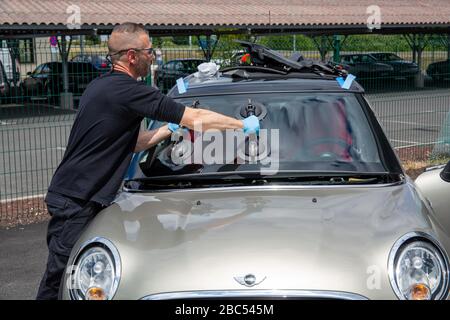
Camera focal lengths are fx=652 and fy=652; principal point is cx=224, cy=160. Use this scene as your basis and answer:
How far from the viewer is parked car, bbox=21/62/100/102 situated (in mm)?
9414

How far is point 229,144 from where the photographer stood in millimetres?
4242

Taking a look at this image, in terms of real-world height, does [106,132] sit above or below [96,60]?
below

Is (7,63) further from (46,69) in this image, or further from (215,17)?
(215,17)

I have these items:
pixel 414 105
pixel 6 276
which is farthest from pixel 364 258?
pixel 414 105

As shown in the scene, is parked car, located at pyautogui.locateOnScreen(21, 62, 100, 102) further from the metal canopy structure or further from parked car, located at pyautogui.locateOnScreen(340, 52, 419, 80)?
the metal canopy structure

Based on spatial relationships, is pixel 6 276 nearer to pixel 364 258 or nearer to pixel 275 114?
pixel 275 114

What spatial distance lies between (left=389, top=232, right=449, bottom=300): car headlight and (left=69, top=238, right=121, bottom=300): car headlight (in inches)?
51.0

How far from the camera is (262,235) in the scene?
3152 mm

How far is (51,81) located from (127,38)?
7.05 metres

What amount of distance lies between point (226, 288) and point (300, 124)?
5.54ft

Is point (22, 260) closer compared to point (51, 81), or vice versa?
point (22, 260)

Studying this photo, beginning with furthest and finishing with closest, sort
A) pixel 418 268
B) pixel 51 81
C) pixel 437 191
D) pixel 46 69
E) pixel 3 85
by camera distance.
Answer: pixel 46 69 < pixel 51 81 < pixel 3 85 < pixel 437 191 < pixel 418 268

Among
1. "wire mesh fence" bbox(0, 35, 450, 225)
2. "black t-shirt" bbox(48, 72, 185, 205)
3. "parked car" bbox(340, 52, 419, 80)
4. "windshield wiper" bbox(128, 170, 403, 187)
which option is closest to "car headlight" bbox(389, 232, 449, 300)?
"windshield wiper" bbox(128, 170, 403, 187)

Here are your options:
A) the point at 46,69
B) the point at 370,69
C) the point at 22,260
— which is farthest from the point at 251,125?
the point at 370,69
